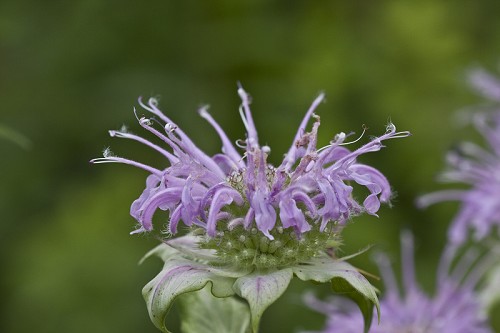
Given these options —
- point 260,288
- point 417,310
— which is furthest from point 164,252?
point 417,310

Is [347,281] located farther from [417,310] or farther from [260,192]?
[417,310]

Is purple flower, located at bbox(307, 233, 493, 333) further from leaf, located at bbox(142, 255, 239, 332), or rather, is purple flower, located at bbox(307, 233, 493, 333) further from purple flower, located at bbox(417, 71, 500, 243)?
leaf, located at bbox(142, 255, 239, 332)

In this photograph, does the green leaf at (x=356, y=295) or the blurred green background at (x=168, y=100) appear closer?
the green leaf at (x=356, y=295)

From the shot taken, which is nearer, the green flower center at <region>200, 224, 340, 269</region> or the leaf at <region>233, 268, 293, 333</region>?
the leaf at <region>233, 268, 293, 333</region>

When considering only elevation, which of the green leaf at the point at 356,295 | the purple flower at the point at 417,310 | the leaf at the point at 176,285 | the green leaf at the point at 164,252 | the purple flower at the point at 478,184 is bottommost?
the leaf at the point at 176,285

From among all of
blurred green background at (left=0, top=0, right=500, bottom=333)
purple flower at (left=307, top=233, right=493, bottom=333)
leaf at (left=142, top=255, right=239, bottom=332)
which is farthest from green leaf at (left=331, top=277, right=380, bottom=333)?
blurred green background at (left=0, top=0, right=500, bottom=333)

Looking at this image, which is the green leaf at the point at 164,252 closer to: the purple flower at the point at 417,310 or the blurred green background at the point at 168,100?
the purple flower at the point at 417,310

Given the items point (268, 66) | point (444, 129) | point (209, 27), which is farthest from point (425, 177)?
point (209, 27)

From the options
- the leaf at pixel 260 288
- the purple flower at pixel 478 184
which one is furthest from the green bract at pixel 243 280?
the purple flower at pixel 478 184
